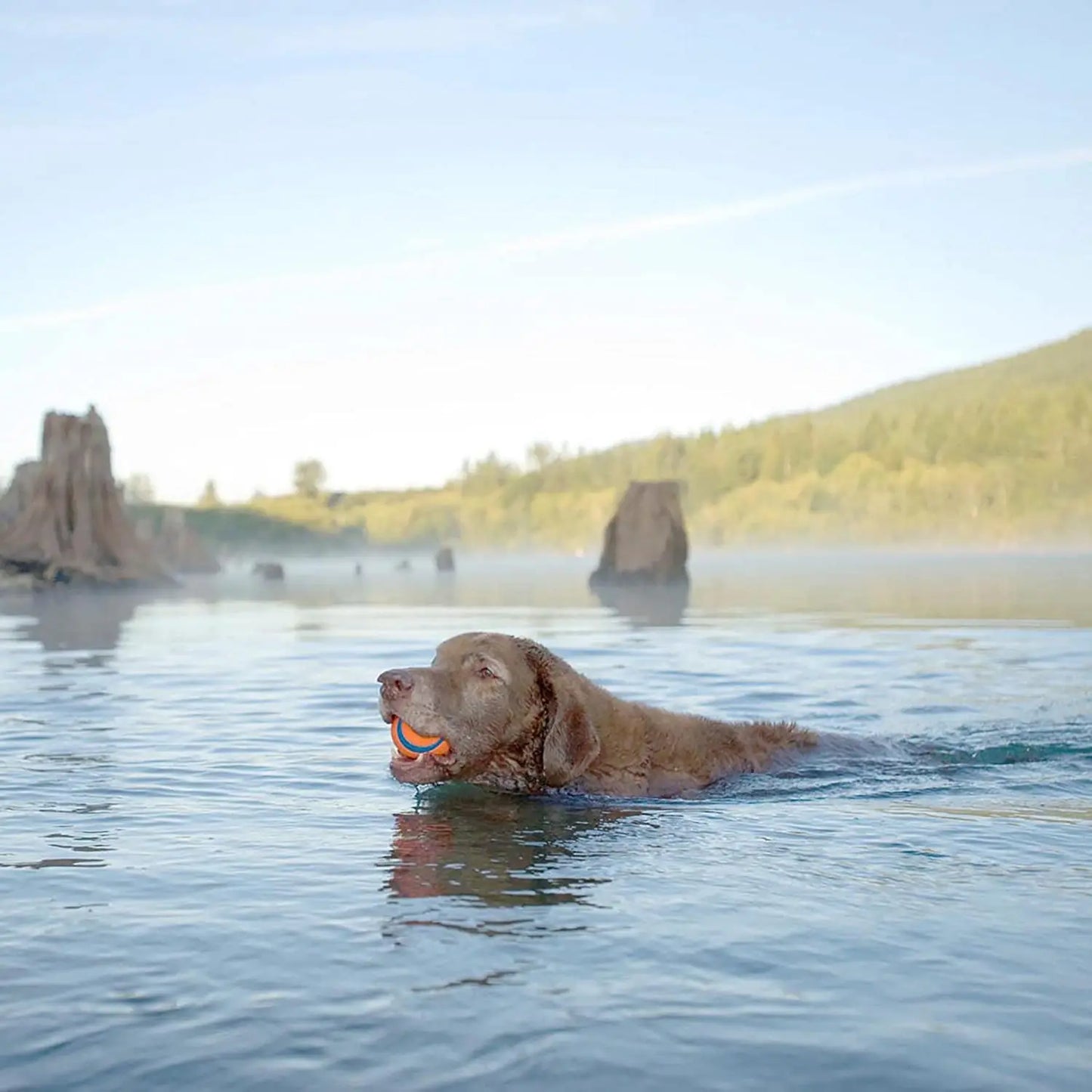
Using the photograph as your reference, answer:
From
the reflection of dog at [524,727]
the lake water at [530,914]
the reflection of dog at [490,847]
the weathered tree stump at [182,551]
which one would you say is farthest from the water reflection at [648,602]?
the weathered tree stump at [182,551]

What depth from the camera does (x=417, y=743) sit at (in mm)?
10328

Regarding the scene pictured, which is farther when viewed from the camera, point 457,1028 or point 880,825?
point 880,825

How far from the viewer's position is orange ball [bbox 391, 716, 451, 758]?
10.3 meters

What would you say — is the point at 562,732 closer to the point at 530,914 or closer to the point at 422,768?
the point at 422,768

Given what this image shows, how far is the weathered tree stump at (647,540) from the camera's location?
209ft

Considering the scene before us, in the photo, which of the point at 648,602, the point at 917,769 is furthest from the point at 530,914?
the point at 648,602

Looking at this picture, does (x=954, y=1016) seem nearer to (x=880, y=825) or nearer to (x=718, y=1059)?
(x=718, y=1059)

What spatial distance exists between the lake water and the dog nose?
80 centimetres

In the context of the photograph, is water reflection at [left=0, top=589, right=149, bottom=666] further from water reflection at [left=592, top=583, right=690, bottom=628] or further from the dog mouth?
the dog mouth

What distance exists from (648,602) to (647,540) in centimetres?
1625

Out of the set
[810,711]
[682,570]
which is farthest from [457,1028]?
[682,570]

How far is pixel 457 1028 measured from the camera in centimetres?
551

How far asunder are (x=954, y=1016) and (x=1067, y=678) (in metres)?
Answer: 15.6

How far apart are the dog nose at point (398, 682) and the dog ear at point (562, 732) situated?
0.94 metres
